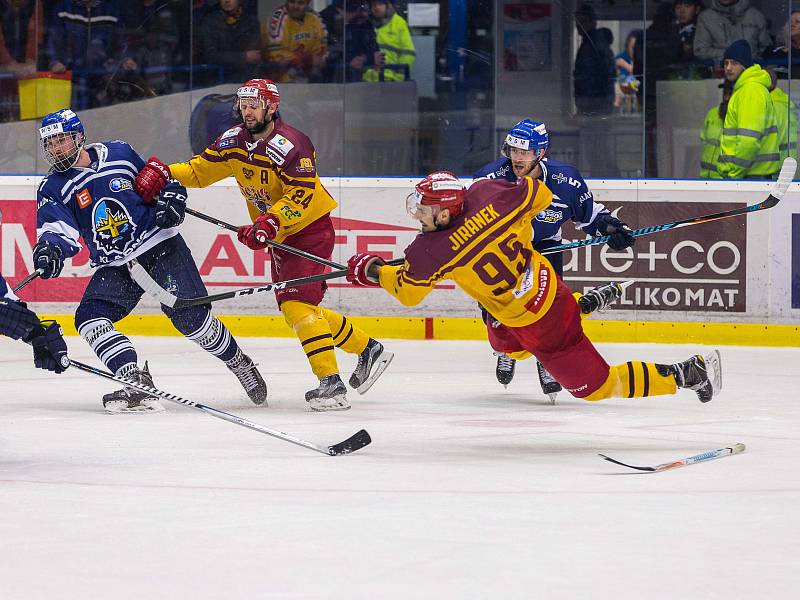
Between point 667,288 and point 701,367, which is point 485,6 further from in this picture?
point 701,367

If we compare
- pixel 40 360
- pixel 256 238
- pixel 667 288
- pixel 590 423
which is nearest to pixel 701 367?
pixel 590 423

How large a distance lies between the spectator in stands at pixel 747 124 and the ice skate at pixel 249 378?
3114mm

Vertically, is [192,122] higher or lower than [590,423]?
higher

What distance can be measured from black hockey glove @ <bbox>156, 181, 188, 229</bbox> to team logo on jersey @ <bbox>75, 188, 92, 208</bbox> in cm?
25

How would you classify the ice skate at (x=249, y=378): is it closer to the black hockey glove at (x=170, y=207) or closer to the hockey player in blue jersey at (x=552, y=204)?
the black hockey glove at (x=170, y=207)

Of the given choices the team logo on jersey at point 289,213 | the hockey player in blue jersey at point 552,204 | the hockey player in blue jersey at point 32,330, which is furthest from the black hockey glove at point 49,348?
the hockey player in blue jersey at point 552,204

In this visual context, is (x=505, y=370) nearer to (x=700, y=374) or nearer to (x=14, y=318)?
(x=700, y=374)

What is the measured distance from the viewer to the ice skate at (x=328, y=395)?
571cm

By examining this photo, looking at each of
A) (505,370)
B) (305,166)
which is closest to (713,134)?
(505,370)

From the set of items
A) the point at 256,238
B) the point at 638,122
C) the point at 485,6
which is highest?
the point at 485,6

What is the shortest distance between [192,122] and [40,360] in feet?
13.3

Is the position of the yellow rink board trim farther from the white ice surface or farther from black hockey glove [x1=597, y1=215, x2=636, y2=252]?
black hockey glove [x1=597, y1=215, x2=636, y2=252]

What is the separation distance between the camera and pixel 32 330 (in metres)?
4.45

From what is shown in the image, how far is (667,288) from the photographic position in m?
7.77
